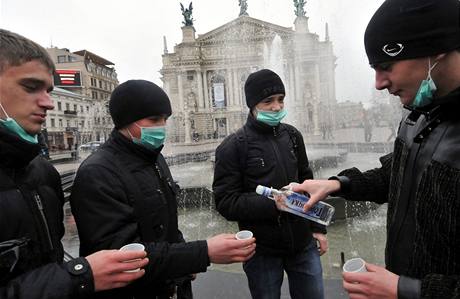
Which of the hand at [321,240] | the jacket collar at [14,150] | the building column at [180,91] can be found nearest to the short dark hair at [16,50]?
the jacket collar at [14,150]

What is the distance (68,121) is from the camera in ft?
184

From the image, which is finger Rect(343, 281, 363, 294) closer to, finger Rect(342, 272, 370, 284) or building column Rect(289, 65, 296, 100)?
finger Rect(342, 272, 370, 284)

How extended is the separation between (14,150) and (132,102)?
0.71 meters

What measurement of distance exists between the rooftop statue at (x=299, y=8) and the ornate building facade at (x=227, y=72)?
524 centimetres

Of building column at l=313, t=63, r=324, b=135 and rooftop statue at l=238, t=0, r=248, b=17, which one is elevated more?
rooftop statue at l=238, t=0, r=248, b=17

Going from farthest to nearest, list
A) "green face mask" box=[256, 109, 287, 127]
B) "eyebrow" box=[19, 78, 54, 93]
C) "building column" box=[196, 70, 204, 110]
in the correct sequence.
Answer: "building column" box=[196, 70, 204, 110]
"green face mask" box=[256, 109, 287, 127]
"eyebrow" box=[19, 78, 54, 93]

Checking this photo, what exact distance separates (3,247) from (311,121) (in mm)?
49381

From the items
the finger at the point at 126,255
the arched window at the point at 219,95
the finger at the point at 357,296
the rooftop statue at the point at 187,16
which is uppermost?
the rooftop statue at the point at 187,16

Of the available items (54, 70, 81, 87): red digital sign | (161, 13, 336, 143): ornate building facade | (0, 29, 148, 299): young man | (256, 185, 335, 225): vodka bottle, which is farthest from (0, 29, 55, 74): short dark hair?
(54, 70, 81, 87): red digital sign

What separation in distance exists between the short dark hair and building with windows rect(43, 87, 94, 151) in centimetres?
5155

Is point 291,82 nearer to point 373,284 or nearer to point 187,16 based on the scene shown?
point 187,16

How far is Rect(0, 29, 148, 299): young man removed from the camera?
4.23 ft

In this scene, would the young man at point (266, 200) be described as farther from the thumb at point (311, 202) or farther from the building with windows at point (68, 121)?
the building with windows at point (68, 121)

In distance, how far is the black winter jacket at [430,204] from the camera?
1130 millimetres
